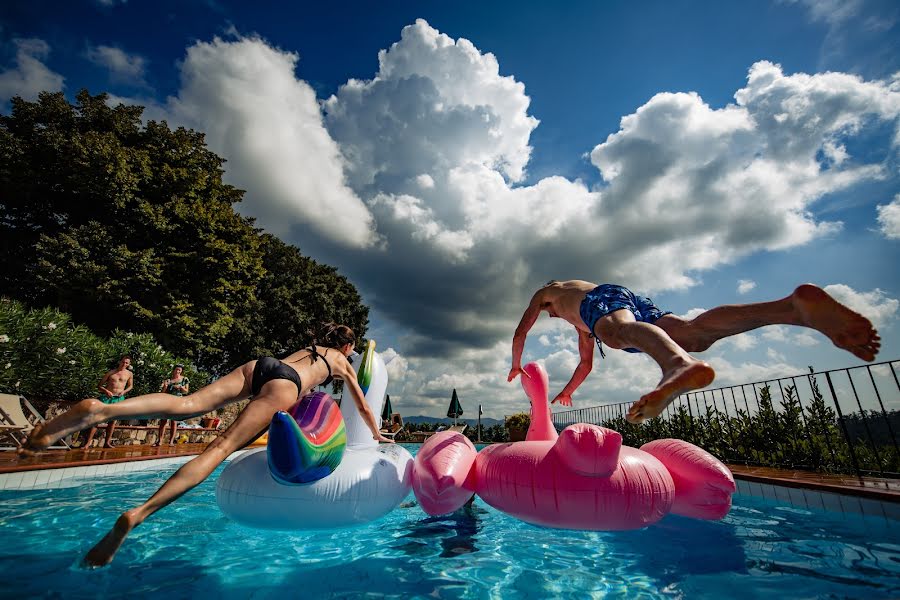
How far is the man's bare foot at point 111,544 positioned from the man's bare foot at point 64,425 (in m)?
0.82

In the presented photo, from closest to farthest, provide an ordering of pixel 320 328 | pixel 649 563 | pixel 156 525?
pixel 649 563
pixel 156 525
pixel 320 328

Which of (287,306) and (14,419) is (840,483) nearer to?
(14,419)

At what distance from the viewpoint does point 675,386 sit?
2195 millimetres

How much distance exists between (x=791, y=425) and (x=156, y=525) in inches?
397

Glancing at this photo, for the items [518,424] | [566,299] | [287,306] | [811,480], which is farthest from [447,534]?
[287,306]

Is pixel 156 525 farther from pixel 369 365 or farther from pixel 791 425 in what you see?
pixel 791 425

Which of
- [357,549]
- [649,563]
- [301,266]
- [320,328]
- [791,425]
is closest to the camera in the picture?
[649,563]

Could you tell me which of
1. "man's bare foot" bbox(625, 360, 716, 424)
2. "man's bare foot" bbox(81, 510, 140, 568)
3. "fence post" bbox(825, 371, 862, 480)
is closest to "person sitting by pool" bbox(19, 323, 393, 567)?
"man's bare foot" bbox(81, 510, 140, 568)

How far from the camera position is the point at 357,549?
11.5ft

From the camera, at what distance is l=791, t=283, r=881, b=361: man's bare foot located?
8.03 feet

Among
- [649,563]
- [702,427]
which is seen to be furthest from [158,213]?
[702,427]

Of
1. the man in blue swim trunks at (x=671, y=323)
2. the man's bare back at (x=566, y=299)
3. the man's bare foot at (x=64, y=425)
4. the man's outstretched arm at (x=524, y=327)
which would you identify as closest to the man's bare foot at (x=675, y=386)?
the man in blue swim trunks at (x=671, y=323)

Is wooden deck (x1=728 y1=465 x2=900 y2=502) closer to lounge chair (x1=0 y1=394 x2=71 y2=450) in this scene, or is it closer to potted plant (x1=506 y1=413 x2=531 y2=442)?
potted plant (x1=506 y1=413 x2=531 y2=442)

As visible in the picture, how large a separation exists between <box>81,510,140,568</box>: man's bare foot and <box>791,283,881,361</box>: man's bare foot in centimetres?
444
